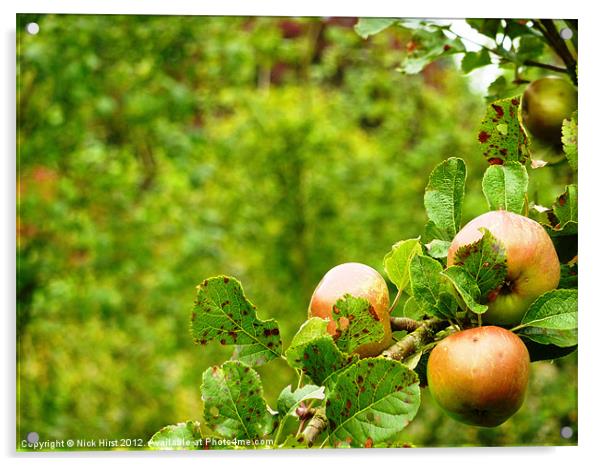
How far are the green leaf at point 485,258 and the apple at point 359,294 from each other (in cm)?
5

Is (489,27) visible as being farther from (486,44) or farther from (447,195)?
(447,195)

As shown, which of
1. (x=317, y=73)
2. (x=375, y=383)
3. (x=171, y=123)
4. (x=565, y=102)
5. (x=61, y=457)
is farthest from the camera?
(x=317, y=73)

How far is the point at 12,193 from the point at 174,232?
1.26 meters

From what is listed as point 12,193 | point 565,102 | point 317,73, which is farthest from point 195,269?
point 565,102

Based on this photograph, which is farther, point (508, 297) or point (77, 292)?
point (77, 292)

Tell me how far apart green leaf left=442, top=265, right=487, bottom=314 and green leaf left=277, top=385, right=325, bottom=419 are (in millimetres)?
94

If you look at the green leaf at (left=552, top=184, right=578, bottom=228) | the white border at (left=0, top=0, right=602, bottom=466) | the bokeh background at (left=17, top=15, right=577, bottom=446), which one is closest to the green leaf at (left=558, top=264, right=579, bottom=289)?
the green leaf at (left=552, top=184, right=578, bottom=228)

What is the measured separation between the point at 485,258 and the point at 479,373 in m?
0.06

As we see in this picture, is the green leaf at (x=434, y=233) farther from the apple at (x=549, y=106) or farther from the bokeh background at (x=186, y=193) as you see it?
the bokeh background at (x=186, y=193)

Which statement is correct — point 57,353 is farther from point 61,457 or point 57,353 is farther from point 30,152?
point 61,457

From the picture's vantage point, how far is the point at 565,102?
69 centimetres

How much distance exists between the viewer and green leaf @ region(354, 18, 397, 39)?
79 cm

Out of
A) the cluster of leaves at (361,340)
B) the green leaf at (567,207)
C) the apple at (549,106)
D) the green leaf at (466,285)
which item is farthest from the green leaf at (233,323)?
the apple at (549,106)

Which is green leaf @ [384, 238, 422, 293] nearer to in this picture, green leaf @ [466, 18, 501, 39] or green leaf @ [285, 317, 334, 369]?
green leaf @ [285, 317, 334, 369]
